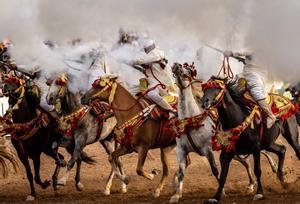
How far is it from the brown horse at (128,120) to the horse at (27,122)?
1.35 metres

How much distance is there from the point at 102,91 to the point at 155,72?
1.11 meters

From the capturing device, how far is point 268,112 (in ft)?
43.8

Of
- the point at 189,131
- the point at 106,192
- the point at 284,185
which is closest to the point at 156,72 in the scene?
the point at 189,131

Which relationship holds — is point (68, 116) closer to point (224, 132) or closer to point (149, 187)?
point (149, 187)

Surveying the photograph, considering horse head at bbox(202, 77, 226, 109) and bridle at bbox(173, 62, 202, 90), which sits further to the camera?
bridle at bbox(173, 62, 202, 90)

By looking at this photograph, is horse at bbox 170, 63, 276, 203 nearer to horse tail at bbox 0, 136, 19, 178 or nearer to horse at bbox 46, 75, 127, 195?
horse at bbox 46, 75, 127, 195

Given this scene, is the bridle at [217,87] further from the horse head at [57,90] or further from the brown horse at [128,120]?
the horse head at [57,90]

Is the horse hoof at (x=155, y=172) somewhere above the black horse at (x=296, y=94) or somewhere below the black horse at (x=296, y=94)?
below

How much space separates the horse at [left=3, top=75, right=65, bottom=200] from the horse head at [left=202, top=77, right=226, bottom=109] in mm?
4057

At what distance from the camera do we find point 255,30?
12250mm

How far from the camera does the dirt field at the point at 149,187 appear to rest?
564 inches

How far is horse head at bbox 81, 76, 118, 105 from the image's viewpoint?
14633mm

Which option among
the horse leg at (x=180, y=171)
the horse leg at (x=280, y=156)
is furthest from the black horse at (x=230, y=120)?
the horse leg at (x=280, y=156)

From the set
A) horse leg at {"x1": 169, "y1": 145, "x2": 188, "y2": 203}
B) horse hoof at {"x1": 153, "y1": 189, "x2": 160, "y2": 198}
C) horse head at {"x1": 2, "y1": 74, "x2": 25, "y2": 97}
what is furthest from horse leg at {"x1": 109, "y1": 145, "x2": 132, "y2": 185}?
horse head at {"x1": 2, "y1": 74, "x2": 25, "y2": 97}
